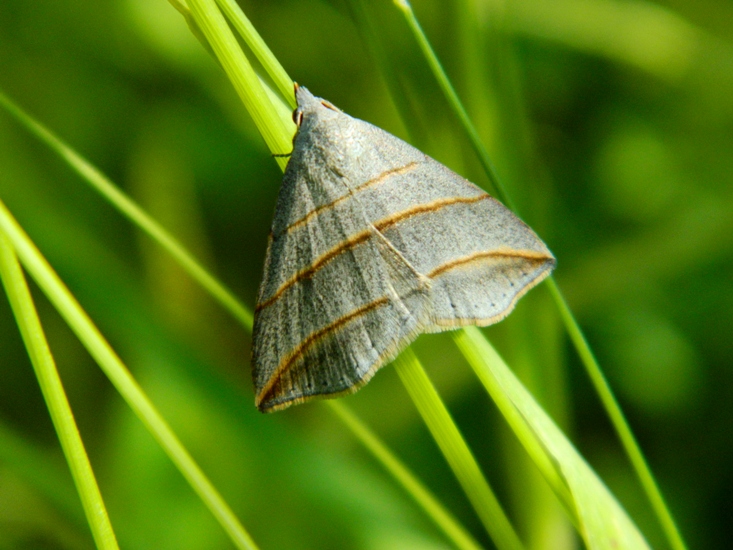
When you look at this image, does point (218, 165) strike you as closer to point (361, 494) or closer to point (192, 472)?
point (361, 494)

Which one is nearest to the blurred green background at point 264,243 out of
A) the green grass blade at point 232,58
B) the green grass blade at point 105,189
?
the green grass blade at point 105,189

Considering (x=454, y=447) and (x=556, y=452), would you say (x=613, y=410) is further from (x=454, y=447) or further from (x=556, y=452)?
(x=454, y=447)

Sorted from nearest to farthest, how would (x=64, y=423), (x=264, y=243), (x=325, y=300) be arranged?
(x=64, y=423) < (x=325, y=300) < (x=264, y=243)

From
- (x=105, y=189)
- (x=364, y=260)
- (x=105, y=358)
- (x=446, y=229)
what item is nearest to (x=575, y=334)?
(x=446, y=229)

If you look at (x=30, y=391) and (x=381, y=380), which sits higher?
(x=30, y=391)

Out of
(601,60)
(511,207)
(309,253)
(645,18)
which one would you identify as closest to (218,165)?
(309,253)

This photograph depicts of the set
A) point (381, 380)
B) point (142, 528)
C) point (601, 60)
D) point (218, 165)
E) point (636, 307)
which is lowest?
point (636, 307)

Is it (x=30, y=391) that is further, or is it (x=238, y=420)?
(x=30, y=391)
